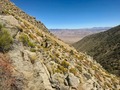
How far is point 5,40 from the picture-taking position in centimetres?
1580

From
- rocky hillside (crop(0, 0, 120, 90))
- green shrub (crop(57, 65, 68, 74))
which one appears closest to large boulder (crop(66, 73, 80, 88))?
rocky hillside (crop(0, 0, 120, 90))

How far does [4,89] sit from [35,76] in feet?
9.53

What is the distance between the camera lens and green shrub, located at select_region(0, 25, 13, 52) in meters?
15.5

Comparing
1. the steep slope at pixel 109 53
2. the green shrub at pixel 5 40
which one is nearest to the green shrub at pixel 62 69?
the green shrub at pixel 5 40

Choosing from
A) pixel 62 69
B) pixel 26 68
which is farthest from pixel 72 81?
pixel 26 68

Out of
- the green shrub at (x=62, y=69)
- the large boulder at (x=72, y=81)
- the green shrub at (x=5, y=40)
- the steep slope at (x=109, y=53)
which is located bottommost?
the steep slope at (x=109, y=53)

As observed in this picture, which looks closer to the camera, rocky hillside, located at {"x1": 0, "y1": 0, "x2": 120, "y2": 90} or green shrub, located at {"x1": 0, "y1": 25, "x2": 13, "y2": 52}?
rocky hillside, located at {"x1": 0, "y1": 0, "x2": 120, "y2": 90}

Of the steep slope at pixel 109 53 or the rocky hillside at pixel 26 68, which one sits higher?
the rocky hillside at pixel 26 68

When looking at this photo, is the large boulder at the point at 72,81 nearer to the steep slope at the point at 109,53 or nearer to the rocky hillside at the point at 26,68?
the rocky hillside at the point at 26,68

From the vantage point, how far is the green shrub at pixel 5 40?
15523 millimetres

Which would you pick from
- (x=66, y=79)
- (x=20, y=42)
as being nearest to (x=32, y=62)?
(x=20, y=42)

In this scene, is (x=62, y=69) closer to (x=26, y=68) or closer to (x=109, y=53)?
(x=26, y=68)

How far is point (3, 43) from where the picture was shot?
611 inches

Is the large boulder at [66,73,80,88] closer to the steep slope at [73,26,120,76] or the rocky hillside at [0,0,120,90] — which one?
the rocky hillside at [0,0,120,90]
